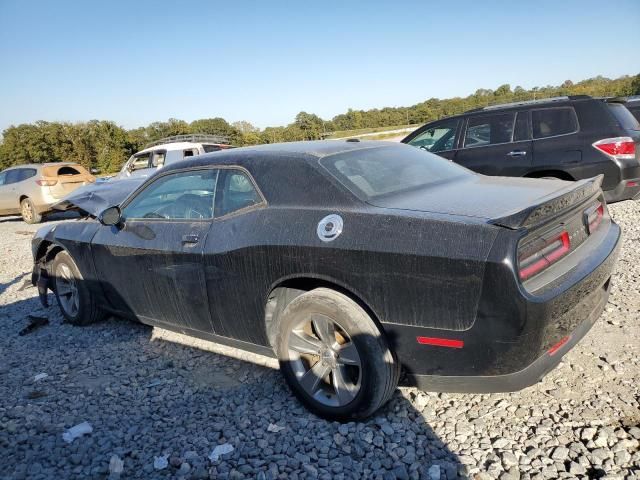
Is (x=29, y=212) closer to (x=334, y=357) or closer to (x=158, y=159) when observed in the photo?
(x=158, y=159)

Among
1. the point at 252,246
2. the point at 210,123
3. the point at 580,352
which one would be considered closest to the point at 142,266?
the point at 252,246

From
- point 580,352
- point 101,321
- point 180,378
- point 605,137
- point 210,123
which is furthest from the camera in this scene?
point 210,123

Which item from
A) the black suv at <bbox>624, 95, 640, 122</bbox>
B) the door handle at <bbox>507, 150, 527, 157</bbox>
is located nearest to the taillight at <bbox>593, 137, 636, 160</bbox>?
the door handle at <bbox>507, 150, 527, 157</bbox>

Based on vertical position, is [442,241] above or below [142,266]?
above

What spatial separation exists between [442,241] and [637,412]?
4.79 feet

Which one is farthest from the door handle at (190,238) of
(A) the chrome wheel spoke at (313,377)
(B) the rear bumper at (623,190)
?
(B) the rear bumper at (623,190)

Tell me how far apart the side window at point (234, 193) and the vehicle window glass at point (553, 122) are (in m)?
4.83

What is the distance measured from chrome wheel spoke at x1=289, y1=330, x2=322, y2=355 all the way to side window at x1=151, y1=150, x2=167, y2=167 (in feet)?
32.5

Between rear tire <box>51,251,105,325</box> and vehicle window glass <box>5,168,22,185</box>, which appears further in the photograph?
vehicle window glass <box>5,168,22,185</box>

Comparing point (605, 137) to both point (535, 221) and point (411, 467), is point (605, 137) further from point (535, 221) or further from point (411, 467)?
point (411, 467)

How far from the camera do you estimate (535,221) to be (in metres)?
2.19

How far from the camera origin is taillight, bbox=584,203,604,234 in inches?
108

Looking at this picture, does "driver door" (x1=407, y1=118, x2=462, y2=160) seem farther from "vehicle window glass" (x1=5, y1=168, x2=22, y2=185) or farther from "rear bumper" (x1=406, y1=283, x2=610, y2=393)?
"vehicle window glass" (x1=5, y1=168, x2=22, y2=185)

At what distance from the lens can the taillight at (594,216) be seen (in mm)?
2749
